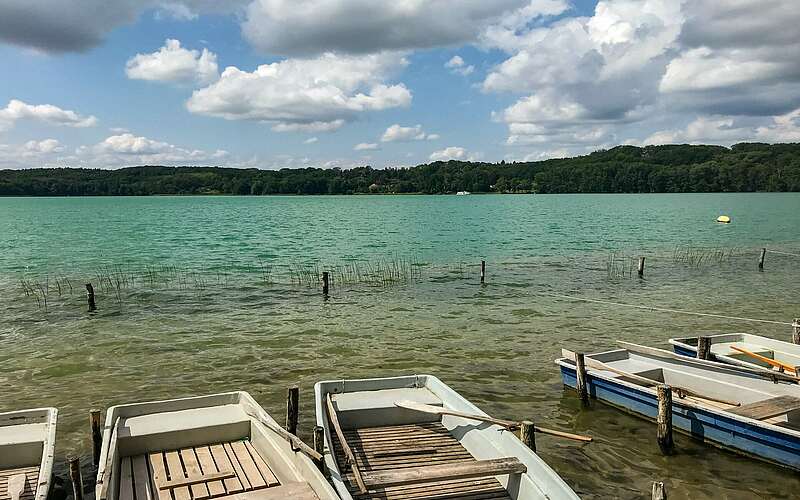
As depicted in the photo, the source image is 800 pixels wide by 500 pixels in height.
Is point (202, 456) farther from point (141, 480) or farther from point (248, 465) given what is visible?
point (141, 480)

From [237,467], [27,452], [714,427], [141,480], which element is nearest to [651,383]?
[714,427]

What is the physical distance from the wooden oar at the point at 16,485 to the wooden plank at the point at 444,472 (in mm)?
4749

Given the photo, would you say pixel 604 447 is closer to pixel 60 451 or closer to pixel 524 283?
pixel 60 451

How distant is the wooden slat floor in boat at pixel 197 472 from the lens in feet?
27.3

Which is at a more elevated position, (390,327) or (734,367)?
(734,367)

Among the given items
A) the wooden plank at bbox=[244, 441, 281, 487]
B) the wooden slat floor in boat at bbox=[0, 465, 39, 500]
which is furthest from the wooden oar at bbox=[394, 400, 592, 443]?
the wooden slat floor in boat at bbox=[0, 465, 39, 500]

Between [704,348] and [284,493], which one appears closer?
[284,493]

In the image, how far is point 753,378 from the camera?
12.7m

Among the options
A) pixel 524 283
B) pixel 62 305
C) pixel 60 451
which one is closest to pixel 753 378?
pixel 60 451

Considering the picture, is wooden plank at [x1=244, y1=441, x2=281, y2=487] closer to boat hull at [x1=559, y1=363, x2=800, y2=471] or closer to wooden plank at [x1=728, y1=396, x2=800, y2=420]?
boat hull at [x1=559, y1=363, x2=800, y2=471]

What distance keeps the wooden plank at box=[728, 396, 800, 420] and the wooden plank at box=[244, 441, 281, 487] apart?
27.8 ft

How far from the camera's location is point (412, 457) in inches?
384

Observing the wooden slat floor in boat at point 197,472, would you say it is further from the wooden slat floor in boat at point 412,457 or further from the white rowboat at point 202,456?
the wooden slat floor in boat at point 412,457

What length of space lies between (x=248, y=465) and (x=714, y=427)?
8560 mm
